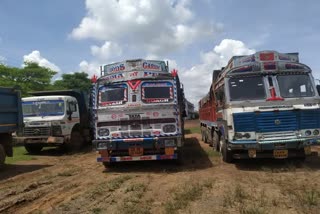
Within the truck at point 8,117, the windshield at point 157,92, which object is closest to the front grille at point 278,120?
the windshield at point 157,92

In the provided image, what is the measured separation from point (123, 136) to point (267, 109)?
4.10 meters

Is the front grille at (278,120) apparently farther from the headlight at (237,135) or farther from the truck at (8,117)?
the truck at (8,117)

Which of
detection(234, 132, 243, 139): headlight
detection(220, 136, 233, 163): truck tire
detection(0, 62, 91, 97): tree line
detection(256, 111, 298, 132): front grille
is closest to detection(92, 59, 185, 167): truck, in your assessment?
detection(220, 136, 233, 163): truck tire

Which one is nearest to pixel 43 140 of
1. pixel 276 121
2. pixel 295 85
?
pixel 276 121

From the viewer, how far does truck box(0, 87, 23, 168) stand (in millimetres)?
11359

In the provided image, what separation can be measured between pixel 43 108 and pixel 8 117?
15.1 feet

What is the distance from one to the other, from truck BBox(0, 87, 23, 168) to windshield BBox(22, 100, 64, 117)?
3932mm

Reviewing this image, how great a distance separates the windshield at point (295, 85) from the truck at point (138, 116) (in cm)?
303

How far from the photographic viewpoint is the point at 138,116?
10.4 m

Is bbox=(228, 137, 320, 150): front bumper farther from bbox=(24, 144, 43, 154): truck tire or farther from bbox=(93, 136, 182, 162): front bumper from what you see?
bbox=(24, 144, 43, 154): truck tire

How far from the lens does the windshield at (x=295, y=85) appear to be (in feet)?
33.0

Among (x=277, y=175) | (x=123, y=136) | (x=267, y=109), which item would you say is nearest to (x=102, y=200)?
(x=123, y=136)

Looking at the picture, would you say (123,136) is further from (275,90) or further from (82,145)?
(82,145)

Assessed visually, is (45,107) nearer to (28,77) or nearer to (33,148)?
(33,148)
